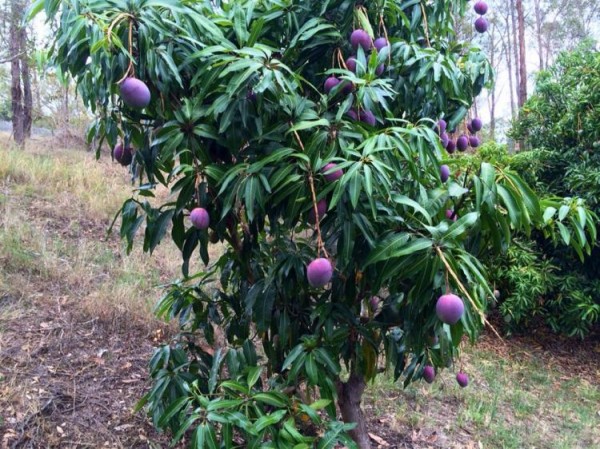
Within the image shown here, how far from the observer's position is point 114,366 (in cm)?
303

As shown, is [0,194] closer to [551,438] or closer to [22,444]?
[22,444]

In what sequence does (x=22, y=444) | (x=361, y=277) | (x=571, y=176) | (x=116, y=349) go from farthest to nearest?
(x=571, y=176)
(x=116, y=349)
(x=22, y=444)
(x=361, y=277)

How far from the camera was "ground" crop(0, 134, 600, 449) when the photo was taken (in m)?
2.59

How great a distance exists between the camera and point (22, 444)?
232 centimetres

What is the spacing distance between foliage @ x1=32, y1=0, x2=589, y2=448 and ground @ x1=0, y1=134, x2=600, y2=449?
1.10 meters

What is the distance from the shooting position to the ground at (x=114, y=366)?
8.50 ft

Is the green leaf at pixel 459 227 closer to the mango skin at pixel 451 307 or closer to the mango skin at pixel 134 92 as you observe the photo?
the mango skin at pixel 451 307

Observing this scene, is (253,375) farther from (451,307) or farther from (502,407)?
(502,407)

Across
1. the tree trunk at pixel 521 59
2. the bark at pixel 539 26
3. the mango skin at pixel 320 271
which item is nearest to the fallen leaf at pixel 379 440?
the mango skin at pixel 320 271

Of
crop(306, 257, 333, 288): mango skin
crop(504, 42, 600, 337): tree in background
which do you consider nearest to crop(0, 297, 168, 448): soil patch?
crop(306, 257, 333, 288): mango skin

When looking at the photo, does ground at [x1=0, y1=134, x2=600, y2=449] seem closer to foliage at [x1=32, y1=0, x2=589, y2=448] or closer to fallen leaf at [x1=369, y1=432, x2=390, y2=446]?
fallen leaf at [x1=369, y1=432, x2=390, y2=446]

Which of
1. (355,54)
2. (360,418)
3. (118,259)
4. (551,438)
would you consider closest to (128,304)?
(118,259)

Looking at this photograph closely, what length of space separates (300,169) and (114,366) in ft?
7.24

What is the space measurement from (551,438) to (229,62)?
3175mm
